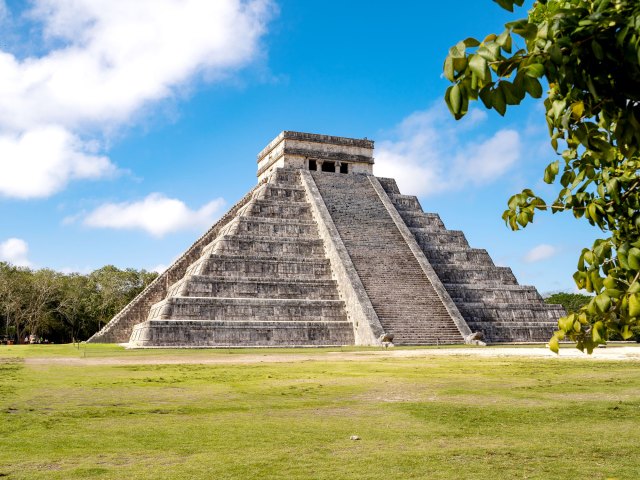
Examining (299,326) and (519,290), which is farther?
(519,290)

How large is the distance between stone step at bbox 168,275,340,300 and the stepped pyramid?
52mm

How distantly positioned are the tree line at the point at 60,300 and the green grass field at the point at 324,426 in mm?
44000

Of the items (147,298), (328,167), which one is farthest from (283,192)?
(147,298)

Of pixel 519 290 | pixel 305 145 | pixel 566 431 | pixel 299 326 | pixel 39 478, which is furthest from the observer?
pixel 305 145

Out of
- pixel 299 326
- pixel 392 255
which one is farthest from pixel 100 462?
pixel 392 255

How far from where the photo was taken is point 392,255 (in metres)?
33.5

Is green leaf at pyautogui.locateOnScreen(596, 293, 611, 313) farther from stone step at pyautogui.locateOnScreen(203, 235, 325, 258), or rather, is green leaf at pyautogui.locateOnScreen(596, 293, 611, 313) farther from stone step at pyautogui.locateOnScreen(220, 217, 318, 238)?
stone step at pyautogui.locateOnScreen(220, 217, 318, 238)

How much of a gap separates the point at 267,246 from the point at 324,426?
25.8m

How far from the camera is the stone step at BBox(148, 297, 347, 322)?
89.6 feet

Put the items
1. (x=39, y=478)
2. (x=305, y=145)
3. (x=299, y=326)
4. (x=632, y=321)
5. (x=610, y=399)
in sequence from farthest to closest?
1. (x=305, y=145)
2. (x=299, y=326)
3. (x=610, y=399)
4. (x=39, y=478)
5. (x=632, y=321)

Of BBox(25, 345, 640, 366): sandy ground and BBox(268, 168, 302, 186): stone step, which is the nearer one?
BBox(25, 345, 640, 366): sandy ground

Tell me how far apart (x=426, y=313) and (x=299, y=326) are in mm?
6229

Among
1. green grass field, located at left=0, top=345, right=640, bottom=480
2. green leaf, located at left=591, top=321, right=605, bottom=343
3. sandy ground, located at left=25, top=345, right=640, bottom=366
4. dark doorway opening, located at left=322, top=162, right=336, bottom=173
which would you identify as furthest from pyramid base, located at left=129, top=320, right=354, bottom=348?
green leaf, located at left=591, top=321, right=605, bottom=343

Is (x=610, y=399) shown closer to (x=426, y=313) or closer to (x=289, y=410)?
(x=289, y=410)
